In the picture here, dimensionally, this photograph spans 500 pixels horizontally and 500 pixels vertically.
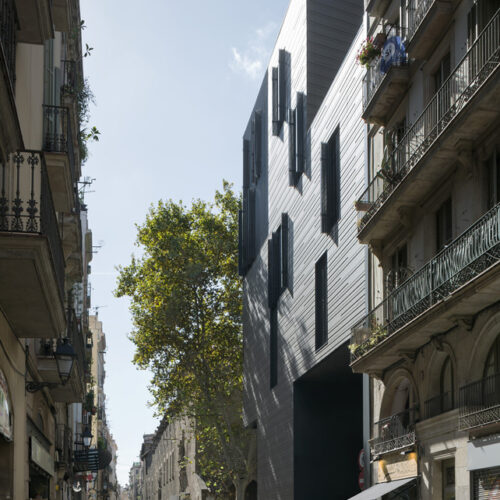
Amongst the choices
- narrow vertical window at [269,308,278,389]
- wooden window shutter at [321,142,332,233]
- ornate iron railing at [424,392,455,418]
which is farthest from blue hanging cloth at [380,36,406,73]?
narrow vertical window at [269,308,278,389]

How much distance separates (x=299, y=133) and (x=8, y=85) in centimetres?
2140

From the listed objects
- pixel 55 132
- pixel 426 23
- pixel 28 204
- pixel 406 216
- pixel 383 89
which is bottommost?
pixel 28 204

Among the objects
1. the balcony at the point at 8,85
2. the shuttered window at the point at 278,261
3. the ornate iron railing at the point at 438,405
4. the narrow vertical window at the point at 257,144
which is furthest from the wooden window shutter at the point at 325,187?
the balcony at the point at 8,85

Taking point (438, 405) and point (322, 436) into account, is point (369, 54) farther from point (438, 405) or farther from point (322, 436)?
point (322, 436)

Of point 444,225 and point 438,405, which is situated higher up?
point 444,225

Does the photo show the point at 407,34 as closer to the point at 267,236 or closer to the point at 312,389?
the point at 312,389

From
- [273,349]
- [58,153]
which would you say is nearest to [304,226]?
[273,349]

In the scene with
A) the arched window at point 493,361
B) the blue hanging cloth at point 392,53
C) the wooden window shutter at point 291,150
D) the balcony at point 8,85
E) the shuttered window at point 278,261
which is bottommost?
the arched window at point 493,361

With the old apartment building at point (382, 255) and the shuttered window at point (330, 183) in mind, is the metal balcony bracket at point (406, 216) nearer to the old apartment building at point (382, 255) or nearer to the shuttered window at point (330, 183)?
the old apartment building at point (382, 255)

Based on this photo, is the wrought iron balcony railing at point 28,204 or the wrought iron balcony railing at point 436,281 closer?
the wrought iron balcony railing at point 28,204

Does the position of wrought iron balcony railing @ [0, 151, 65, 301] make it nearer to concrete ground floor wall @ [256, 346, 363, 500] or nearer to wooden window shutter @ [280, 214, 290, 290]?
concrete ground floor wall @ [256, 346, 363, 500]

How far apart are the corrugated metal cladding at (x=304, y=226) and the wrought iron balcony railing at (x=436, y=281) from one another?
2.26m

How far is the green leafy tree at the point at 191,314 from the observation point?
132 feet

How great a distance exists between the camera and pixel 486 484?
1477cm
